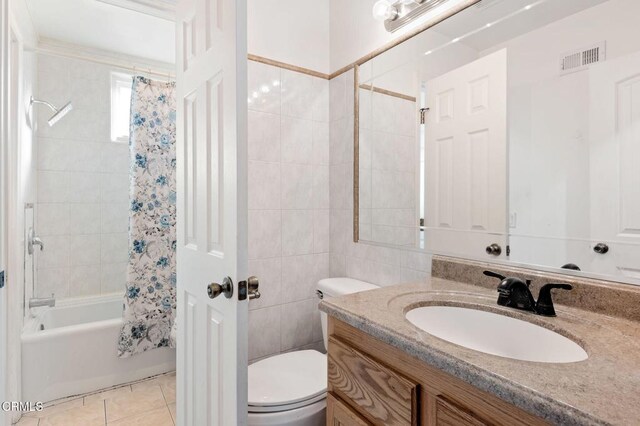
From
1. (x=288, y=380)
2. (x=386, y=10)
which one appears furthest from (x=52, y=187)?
(x=386, y=10)

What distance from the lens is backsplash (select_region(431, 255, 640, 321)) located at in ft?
2.86

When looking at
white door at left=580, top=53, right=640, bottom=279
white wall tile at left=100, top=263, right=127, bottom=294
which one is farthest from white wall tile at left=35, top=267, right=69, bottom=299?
white door at left=580, top=53, right=640, bottom=279

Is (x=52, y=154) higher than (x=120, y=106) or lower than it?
lower

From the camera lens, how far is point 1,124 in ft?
4.11

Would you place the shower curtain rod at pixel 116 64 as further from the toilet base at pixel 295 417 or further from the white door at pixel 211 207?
the toilet base at pixel 295 417

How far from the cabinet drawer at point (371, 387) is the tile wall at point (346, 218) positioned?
2.38 feet

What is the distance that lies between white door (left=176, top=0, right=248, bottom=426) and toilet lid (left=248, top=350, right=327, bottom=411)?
0.66ft

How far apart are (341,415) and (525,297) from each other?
0.61 metres

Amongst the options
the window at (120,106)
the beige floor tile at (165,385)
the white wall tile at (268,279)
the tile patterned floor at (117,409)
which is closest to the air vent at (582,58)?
the white wall tile at (268,279)

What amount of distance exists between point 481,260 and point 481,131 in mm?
481

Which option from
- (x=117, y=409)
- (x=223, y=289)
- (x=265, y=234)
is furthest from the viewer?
(x=117, y=409)

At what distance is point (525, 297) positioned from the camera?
0.94 m

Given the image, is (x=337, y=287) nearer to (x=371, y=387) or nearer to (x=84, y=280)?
(x=371, y=387)

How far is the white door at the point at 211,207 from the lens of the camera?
0.98 meters
